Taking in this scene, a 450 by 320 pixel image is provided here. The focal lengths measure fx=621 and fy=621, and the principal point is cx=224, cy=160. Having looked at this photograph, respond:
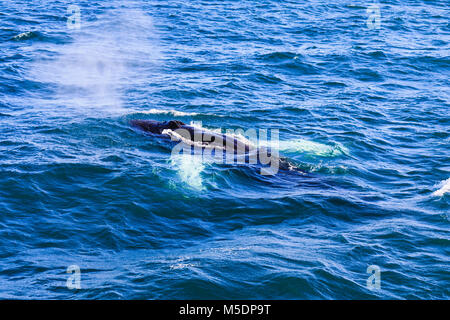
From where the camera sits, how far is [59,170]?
709 inches

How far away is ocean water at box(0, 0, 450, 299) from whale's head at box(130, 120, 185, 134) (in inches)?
21.7

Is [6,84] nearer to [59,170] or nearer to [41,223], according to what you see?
[59,170]

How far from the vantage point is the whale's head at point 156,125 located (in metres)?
21.4

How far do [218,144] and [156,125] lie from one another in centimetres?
278

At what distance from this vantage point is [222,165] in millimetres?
18922

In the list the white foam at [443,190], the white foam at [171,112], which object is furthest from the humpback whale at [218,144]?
the white foam at [443,190]

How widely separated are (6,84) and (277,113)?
11835 millimetres

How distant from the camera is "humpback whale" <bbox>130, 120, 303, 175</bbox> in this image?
1939 centimetres
